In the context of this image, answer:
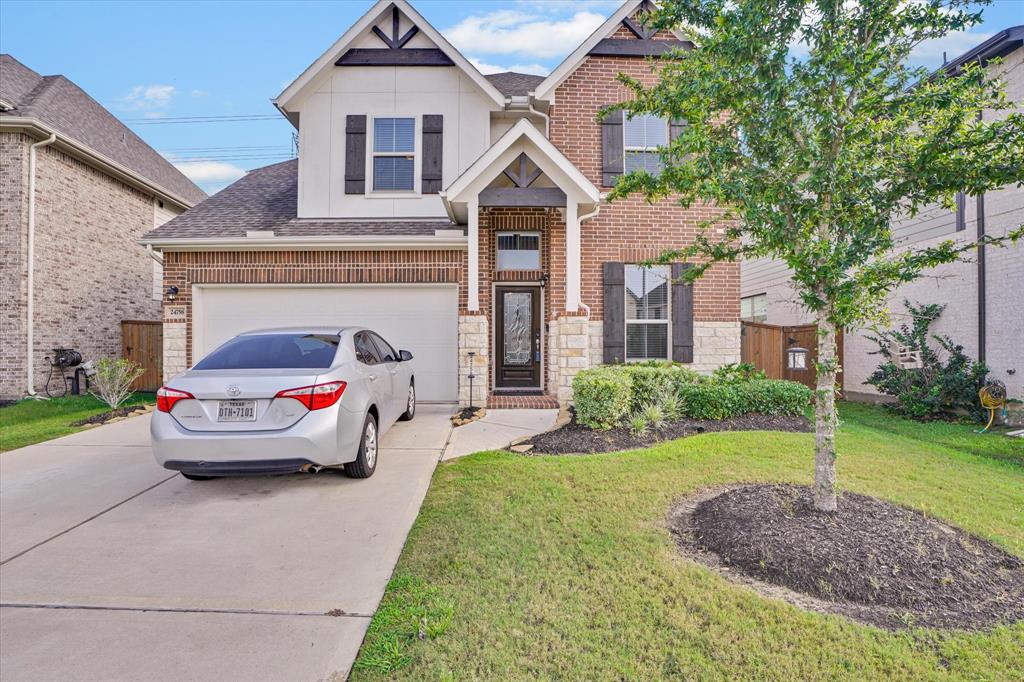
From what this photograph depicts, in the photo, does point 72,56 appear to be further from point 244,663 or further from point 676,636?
point 676,636

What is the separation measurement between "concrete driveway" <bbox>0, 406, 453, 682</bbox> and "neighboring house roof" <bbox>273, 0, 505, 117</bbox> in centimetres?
746

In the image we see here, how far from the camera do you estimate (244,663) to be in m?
2.44

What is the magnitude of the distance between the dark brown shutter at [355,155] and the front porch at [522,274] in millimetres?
2472

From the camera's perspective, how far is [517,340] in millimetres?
9695

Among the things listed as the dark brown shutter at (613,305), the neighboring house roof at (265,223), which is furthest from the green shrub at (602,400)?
the neighboring house roof at (265,223)

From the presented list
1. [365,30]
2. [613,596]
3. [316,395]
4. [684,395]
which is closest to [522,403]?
[684,395]

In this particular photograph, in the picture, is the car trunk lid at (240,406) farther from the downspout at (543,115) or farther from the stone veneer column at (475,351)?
the downspout at (543,115)

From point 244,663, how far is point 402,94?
33.0ft

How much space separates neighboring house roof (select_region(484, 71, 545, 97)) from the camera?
11.2 metres

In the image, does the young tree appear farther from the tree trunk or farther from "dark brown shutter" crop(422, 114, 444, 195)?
"dark brown shutter" crop(422, 114, 444, 195)

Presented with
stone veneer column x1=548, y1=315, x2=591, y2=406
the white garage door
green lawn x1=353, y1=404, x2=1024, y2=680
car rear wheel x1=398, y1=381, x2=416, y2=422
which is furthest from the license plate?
the white garage door

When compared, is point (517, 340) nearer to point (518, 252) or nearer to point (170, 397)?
point (518, 252)

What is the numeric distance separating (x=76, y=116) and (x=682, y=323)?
14.6 m

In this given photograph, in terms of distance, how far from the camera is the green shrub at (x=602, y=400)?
6.72 meters
